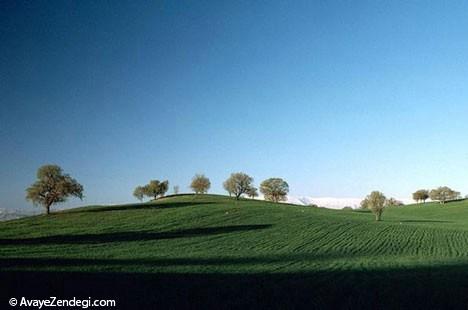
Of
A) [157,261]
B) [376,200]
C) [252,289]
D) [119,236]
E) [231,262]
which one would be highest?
[376,200]

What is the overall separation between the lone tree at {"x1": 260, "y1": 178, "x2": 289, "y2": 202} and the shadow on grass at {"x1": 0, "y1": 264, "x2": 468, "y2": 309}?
96.4 metres

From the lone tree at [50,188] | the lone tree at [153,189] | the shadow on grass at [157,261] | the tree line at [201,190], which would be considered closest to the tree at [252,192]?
the tree line at [201,190]

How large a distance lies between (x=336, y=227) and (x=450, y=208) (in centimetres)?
6955

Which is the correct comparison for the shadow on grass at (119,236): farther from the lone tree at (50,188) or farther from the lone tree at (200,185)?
the lone tree at (200,185)

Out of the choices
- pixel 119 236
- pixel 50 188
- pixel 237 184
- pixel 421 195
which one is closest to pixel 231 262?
pixel 119 236

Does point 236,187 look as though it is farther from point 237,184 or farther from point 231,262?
point 231,262

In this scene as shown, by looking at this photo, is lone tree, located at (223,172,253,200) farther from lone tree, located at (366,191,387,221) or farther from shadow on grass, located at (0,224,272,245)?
shadow on grass, located at (0,224,272,245)

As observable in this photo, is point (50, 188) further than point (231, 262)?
Yes

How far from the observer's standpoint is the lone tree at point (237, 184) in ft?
360

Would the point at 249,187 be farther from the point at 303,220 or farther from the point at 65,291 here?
the point at 65,291

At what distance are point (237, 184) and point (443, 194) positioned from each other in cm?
7782

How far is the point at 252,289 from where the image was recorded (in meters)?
18.9

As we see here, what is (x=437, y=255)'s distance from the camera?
36.0m

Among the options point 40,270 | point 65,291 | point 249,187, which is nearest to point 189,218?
point 40,270
